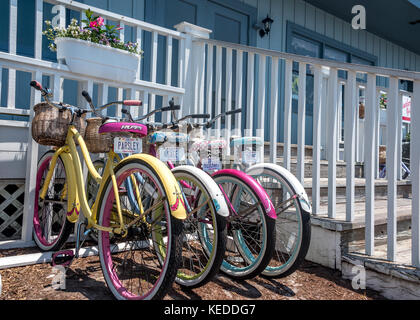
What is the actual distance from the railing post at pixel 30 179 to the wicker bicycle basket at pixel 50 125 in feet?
1.11

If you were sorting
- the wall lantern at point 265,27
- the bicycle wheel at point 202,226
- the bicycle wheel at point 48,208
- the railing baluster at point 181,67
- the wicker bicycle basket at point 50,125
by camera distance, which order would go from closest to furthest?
the bicycle wheel at point 202,226, the wicker bicycle basket at point 50,125, the bicycle wheel at point 48,208, the railing baluster at point 181,67, the wall lantern at point 265,27

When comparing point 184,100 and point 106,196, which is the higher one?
point 184,100

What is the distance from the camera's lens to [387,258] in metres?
2.30

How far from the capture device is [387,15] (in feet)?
22.0

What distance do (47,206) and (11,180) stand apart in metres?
0.37

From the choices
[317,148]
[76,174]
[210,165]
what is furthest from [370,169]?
[76,174]

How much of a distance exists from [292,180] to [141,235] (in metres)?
1.04

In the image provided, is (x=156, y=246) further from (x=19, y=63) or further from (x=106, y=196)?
(x=19, y=63)

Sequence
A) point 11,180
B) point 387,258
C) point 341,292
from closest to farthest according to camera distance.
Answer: point 341,292 → point 387,258 → point 11,180

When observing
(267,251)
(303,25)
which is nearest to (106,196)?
(267,251)

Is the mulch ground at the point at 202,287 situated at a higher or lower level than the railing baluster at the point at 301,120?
lower

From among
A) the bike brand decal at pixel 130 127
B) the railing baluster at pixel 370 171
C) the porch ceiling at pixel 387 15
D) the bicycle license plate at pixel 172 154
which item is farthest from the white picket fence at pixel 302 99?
the porch ceiling at pixel 387 15

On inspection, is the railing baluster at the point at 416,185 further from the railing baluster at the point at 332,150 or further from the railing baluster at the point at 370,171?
the railing baluster at the point at 332,150

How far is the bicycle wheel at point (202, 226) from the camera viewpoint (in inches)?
73.0
